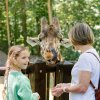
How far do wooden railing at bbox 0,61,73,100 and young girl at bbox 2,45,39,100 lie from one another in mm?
689

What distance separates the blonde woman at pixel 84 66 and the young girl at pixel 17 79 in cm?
29

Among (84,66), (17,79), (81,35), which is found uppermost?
(81,35)

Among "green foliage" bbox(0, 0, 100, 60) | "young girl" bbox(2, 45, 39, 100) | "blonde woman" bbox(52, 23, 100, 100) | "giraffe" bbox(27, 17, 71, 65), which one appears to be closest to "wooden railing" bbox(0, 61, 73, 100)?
"giraffe" bbox(27, 17, 71, 65)

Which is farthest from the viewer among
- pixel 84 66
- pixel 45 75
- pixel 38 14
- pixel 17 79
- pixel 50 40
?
pixel 38 14

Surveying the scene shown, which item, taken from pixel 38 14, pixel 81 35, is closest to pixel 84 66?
pixel 81 35

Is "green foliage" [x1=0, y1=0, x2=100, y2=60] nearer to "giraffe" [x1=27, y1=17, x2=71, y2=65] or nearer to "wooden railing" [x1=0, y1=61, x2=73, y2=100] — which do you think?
"giraffe" [x1=27, y1=17, x2=71, y2=65]

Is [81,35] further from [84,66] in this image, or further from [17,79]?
[17,79]

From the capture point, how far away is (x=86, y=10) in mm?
9906

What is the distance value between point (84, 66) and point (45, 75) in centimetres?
114

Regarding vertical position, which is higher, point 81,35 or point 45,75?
point 81,35

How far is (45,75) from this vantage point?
12.2 ft

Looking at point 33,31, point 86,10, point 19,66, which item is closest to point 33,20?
point 33,31

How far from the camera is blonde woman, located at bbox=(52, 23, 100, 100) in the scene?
262 centimetres

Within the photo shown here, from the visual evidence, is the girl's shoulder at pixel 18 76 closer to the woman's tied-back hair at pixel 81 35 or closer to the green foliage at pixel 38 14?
the woman's tied-back hair at pixel 81 35
